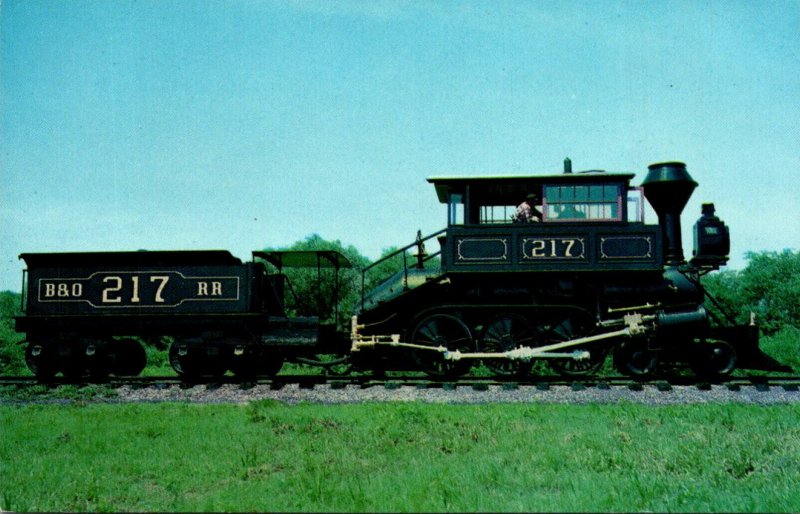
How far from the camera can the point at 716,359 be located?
39.8 feet

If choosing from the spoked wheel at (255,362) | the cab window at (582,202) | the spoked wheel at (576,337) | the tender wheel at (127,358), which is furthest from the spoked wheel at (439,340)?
the tender wheel at (127,358)

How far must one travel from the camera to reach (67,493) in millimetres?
5531

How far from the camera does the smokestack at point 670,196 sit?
39.9 feet

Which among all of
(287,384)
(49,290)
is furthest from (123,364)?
(287,384)

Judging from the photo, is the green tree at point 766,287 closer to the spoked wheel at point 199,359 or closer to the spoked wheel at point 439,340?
the spoked wheel at point 439,340

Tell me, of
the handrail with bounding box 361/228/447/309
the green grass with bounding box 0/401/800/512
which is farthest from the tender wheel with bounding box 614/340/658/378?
the handrail with bounding box 361/228/447/309

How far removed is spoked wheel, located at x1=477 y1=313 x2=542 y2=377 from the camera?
12.3m

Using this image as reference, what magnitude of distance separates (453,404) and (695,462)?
4027 mm

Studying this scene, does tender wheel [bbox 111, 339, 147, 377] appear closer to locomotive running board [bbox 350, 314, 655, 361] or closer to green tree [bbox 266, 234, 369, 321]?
locomotive running board [bbox 350, 314, 655, 361]

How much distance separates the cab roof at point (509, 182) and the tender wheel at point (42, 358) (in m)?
7.85

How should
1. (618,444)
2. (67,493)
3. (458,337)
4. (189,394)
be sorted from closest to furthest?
1. (67,493)
2. (618,444)
3. (189,394)
4. (458,337)

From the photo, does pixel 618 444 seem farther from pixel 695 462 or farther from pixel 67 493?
pixel 67 493

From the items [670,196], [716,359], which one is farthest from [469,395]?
[670,196]

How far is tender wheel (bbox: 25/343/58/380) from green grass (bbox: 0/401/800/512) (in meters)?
4.16
